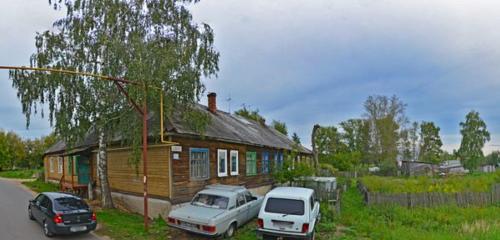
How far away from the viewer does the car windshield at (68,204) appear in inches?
449

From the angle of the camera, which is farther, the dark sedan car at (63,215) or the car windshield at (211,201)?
the car windshield at (211,201)

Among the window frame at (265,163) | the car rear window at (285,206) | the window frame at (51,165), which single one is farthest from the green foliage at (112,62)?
the window frame at (51,165)

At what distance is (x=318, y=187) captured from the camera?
65.2 ft

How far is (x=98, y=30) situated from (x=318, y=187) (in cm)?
1361

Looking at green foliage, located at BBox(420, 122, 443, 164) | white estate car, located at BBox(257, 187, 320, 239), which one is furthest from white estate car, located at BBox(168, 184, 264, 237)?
green foliage, located at BBox(420, 122, 443, 164)

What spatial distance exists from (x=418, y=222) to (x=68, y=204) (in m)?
12.8

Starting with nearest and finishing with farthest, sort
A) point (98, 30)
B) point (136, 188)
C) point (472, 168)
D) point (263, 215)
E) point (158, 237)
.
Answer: point (263, 215)
point (158, 237)
point (98, 30)
point (136, 188)
point (472, 168)

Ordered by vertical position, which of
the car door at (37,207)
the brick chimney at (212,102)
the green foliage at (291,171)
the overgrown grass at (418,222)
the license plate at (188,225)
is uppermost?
the brick chimney at (212,102)

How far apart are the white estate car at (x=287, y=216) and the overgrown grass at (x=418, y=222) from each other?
178 cm

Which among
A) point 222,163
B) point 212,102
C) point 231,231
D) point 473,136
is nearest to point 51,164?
point 212,102

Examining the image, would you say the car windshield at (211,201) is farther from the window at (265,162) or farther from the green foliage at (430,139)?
the green foliage at (430,139)

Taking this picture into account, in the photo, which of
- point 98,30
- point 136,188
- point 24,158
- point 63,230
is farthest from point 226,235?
point 24,158

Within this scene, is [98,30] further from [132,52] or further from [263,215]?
[263,215]

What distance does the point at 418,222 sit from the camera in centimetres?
1389
